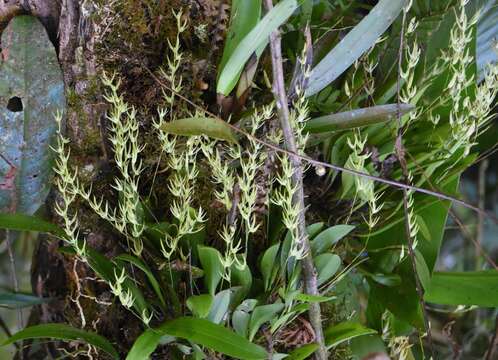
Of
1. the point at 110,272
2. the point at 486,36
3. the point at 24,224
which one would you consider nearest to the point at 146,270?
the point at 110,272

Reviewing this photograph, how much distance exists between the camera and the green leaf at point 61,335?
26.9 inches

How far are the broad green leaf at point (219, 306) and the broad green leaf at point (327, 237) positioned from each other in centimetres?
13

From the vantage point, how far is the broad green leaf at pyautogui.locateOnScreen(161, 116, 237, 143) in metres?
0.67

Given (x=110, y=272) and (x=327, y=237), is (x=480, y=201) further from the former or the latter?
(x=110, y=272)

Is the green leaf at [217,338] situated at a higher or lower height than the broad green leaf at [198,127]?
lower

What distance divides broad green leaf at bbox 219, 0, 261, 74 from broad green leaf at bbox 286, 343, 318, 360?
368 millimetres

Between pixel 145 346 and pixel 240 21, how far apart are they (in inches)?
16.2

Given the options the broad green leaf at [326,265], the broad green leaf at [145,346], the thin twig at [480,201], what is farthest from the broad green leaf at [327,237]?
the thin twig at [480,201]

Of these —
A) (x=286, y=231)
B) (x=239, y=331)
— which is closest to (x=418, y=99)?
(x=286, y=231)

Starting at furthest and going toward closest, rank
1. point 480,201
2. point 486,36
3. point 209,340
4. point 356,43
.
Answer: point 480,201 < point 486,36 < point 356,43 < point 209,340

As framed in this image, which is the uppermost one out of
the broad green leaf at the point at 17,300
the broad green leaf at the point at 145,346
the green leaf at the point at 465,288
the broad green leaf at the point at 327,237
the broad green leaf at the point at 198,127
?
the broad green leaf at the point at 198,127

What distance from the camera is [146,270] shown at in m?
0.71

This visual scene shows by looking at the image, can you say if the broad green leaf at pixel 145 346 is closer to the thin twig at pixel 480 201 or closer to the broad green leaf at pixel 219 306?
the broad green leaf at pixel 219 306

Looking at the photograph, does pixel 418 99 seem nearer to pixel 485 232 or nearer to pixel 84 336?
pixel 84 336
